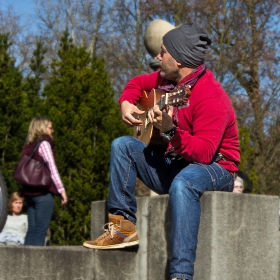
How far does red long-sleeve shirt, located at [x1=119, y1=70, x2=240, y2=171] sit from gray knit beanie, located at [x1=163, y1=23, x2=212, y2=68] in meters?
0.12

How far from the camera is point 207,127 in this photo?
3.94 m

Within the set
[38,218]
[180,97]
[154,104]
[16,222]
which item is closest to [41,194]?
[38,218]

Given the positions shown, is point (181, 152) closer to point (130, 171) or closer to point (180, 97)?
point (180, 97)

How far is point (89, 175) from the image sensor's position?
363 inches

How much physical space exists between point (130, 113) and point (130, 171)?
0.37 metres

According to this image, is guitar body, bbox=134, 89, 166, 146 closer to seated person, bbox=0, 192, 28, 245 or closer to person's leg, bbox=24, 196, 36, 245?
person's leg, bbox=24, 196, 36, 245

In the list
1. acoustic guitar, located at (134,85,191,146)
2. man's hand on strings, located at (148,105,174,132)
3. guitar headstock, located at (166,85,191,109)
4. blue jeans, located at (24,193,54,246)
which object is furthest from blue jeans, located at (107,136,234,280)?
blue jeans, located at (24,193,54,246)

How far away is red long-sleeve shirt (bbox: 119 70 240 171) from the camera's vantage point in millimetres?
3875

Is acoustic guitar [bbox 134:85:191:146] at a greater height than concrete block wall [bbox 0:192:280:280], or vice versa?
acoustic guitar [bbox 134:85:191:146]

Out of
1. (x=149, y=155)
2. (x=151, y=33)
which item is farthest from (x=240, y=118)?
(x=149, y=155)

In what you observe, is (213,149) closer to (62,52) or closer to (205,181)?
(205,181)

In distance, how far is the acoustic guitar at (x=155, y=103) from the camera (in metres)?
3.74

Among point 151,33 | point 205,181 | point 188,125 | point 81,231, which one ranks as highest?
point 151,33

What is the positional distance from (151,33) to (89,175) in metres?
2.14
